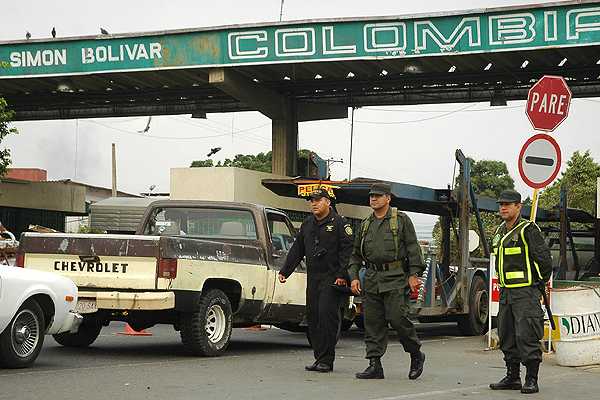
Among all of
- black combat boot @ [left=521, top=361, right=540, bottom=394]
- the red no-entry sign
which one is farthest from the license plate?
the red no-entry sign

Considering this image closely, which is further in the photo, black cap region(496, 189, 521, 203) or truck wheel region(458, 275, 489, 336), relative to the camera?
truck wheel region(458, 275, 489, 336)

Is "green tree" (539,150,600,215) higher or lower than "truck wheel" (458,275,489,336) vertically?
higher

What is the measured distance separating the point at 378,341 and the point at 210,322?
264cm

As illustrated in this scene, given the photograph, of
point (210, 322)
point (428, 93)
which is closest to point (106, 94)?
point (428, 93)

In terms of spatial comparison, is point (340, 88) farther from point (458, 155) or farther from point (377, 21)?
point (458, 155)

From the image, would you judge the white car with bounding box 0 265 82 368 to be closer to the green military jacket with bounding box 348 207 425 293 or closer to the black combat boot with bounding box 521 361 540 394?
the green military jacket with bounding box 348 207 425 293

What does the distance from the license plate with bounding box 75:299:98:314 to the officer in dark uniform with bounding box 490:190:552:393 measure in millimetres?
4348

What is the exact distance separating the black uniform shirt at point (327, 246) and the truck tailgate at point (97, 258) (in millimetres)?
1632

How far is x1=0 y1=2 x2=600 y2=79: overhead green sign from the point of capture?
26.3 metres

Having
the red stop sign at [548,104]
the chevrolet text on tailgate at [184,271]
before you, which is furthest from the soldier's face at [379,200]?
the red stop sign at [548,104]

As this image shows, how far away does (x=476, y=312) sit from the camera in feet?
56.7

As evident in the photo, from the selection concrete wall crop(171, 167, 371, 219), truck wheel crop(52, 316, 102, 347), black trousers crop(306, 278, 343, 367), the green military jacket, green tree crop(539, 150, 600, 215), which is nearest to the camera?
the green military jacket

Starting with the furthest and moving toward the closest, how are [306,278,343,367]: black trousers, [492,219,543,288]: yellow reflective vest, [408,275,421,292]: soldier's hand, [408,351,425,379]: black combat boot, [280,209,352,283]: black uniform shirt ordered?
1. [280,209,352,283]: black uniform shirt
2. [306,278,343,367]: black trousers
3. [408,351,425,379]: black combat boot
4. [408,275,421,292]: soldier's hand
5. [492,219,543,288]: yellow reflective vest

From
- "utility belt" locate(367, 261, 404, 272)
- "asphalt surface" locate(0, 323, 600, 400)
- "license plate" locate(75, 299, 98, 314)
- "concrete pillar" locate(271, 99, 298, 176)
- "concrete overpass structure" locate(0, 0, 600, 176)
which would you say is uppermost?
"concrete overpass structure" locate(0, 0, 600, 176)
